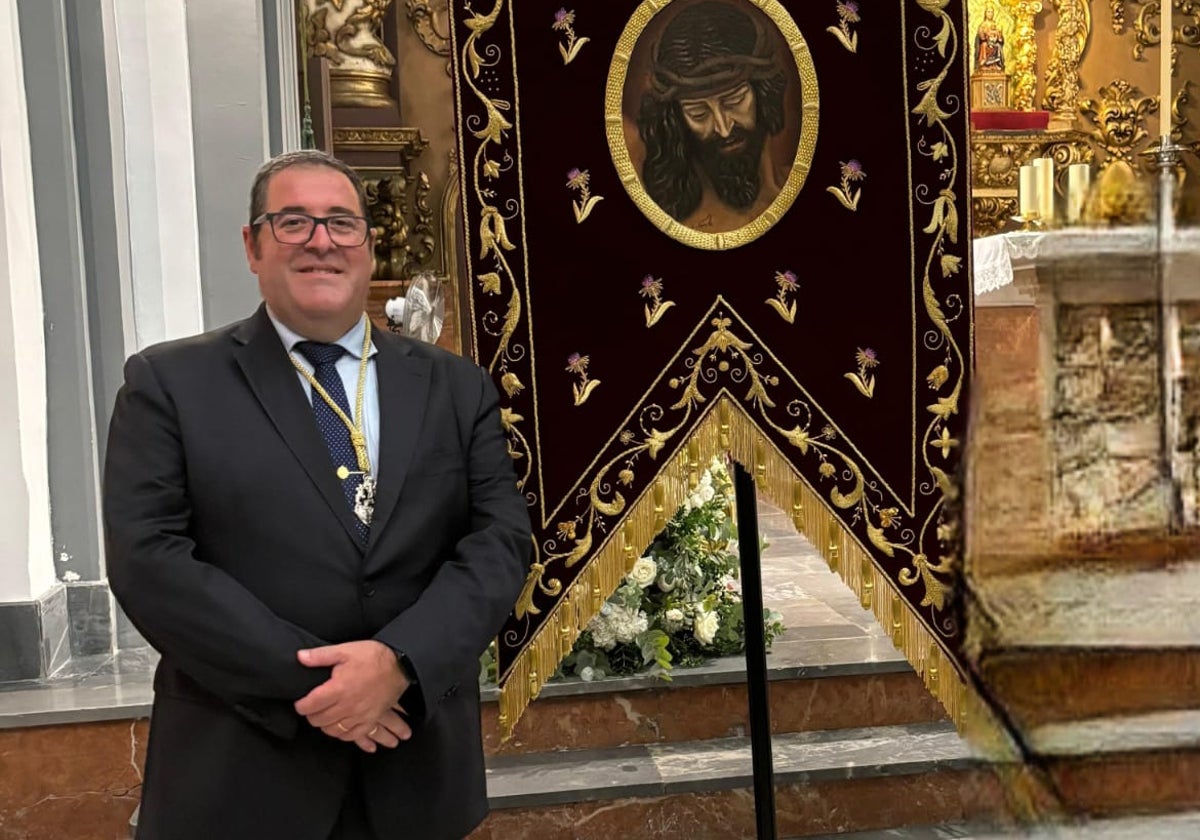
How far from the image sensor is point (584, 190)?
2340mm

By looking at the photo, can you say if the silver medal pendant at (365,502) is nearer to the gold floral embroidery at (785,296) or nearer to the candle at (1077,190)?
the gold floral embroidery at (785,296)

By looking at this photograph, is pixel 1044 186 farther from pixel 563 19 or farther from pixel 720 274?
pixel 563 19

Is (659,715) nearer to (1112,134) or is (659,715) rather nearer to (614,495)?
(614,495)

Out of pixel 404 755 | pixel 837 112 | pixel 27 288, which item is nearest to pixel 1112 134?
pixel 837 112

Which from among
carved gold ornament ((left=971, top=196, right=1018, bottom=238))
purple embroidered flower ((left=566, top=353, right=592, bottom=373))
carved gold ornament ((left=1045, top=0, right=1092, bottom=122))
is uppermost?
carved gold ornament ((left=1045, top=0, right=1092, bottom=122))

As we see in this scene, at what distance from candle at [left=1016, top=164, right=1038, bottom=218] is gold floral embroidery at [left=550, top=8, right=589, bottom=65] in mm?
5198

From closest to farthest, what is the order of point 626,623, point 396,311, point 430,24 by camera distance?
point 626,623 → point 396,311 → point 430,24

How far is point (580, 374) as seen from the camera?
7.77ft

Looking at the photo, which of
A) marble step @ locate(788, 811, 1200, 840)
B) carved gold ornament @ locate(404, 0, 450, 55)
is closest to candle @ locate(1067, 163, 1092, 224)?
carved gold ornament @ locate(404, 0, 450, 55)

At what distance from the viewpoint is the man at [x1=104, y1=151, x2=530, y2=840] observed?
1.76m

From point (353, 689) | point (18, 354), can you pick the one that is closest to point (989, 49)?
point (18, 354)

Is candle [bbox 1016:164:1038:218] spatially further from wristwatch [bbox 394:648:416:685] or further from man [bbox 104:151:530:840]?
wristwatch [bbox 394:648:416:685]

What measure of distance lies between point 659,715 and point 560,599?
117 cm

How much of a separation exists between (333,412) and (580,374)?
1.94ft
